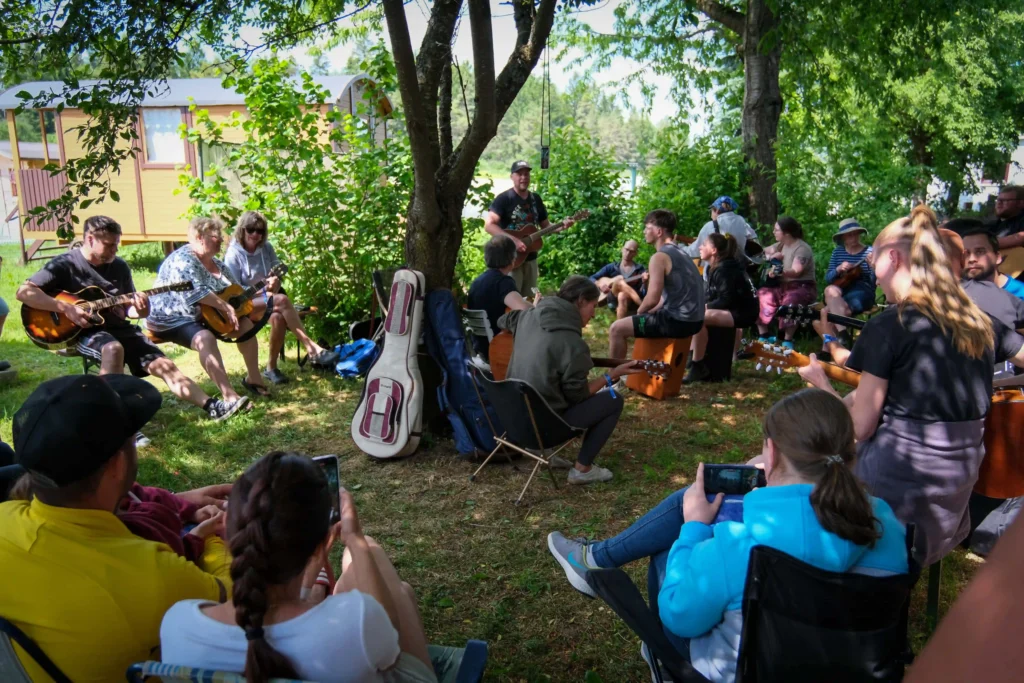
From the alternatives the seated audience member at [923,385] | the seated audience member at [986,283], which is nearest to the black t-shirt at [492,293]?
the seated audience member at [986,283]

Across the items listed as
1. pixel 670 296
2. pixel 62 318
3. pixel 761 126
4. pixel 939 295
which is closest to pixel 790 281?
pixel 670 296

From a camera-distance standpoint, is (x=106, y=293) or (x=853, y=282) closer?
(x=106, y=293)

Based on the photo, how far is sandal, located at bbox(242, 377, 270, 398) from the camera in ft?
21.5

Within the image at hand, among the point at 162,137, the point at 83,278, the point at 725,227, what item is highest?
the point at 162,137

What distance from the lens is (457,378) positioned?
515 cm

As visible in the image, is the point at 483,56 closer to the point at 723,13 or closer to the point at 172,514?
the point at 172,514

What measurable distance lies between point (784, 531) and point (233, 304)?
5577mm

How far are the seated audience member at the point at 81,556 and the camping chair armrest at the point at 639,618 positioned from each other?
1.04 m

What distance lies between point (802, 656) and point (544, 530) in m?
2.38

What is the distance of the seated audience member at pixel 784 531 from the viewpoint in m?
1.99

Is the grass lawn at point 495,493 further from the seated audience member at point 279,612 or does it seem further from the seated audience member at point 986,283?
the seated audience member at point 279,612

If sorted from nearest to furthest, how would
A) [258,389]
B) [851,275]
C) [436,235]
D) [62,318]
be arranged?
1. [436,235]
2. [62,318]
3. [258,389]
4. [851,275]

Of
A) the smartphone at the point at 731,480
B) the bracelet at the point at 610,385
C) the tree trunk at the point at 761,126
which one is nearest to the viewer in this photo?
the smartphone at the point at 731,480

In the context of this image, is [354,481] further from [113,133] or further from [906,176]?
[906,176]
